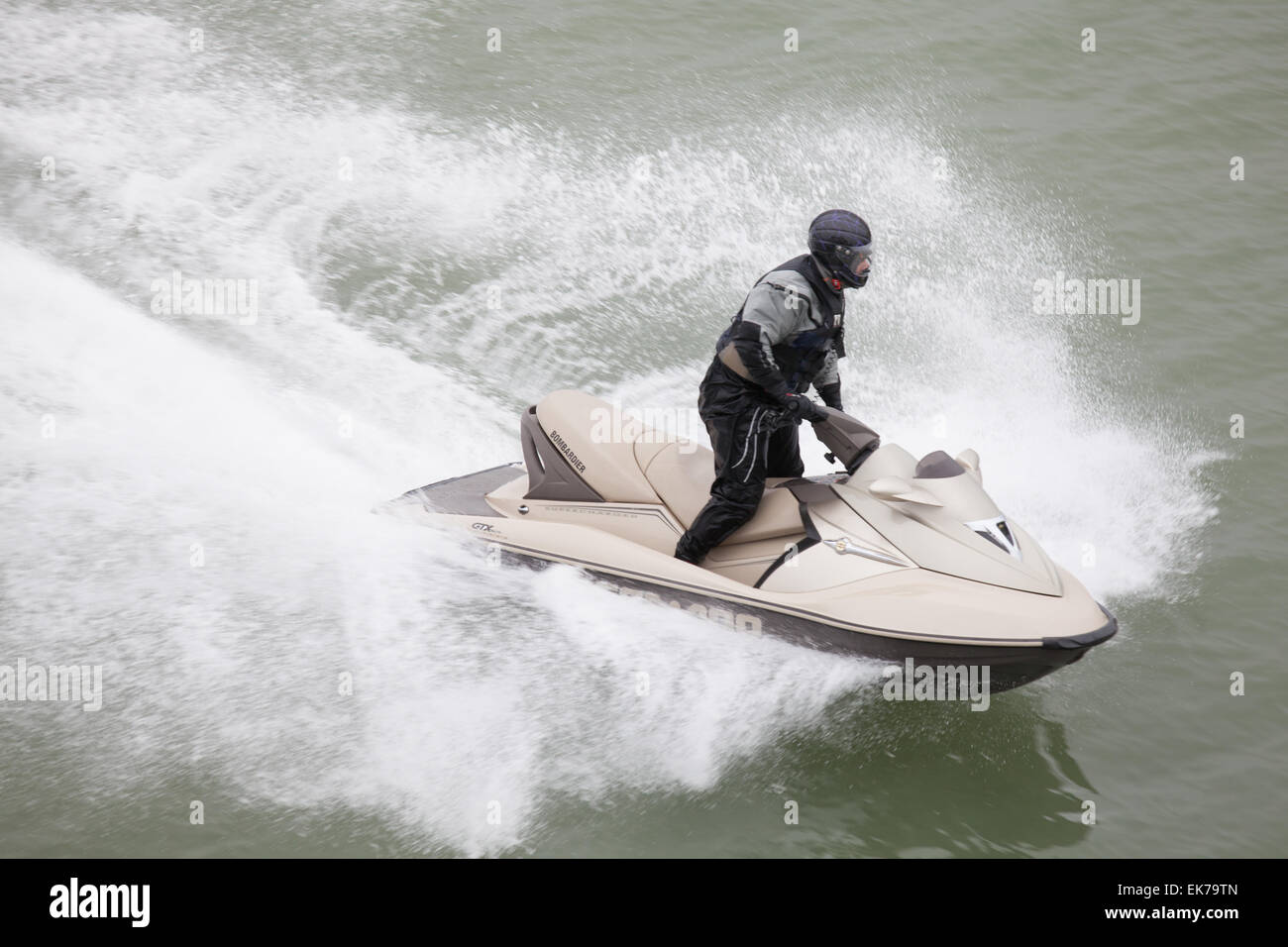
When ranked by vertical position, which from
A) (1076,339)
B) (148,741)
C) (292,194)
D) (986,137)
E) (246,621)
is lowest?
(148,741)

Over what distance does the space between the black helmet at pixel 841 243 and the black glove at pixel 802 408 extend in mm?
535

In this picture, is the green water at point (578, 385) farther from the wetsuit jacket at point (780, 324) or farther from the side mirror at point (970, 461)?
the wetsuit jacket at point (780, 324)

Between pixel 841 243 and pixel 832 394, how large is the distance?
956 mm

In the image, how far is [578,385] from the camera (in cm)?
762

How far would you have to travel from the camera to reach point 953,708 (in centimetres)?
514

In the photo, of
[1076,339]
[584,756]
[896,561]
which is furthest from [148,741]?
[1076,339]

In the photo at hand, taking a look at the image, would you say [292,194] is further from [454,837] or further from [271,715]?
[454,837]

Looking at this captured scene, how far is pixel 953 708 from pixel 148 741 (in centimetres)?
344

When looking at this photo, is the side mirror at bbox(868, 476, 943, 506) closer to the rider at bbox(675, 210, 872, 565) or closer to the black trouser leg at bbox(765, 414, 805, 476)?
the rider at bbox(675, 210, 872, 565)

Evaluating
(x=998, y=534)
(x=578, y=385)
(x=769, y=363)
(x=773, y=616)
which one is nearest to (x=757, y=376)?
(x=769, y=363)

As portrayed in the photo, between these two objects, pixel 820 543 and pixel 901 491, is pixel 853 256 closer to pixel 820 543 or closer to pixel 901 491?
pixel 901 491

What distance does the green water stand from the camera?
4.64 meters

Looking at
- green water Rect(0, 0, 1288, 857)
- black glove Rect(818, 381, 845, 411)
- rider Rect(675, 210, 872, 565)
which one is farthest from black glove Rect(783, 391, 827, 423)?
green water Rect(0, 0, 1288, 857)

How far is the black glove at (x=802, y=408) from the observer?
4824mm
